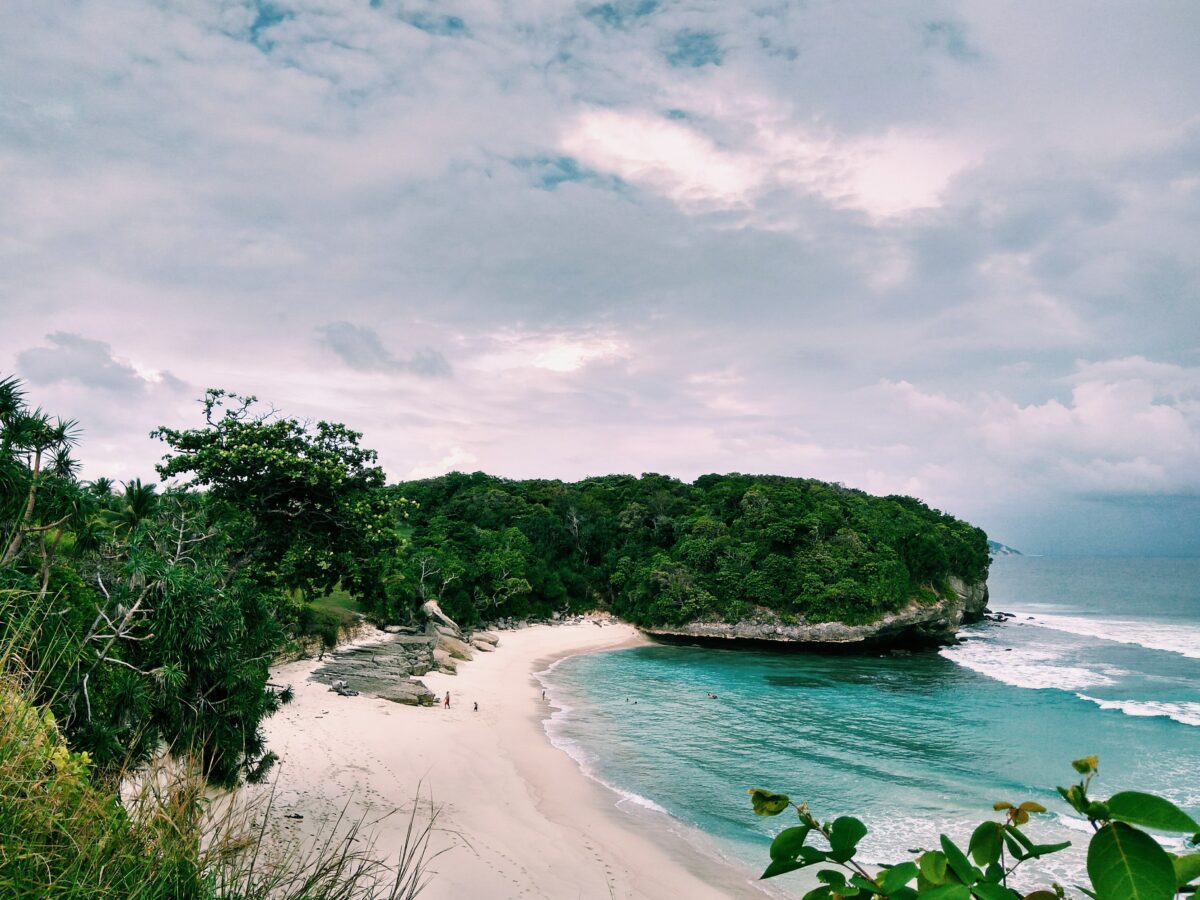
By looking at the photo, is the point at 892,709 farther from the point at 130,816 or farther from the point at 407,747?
the point at 130,816

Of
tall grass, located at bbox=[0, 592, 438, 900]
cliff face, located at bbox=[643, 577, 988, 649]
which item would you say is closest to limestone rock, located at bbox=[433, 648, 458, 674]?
cliff face, located at bbox=[643, 577, 988, 649]

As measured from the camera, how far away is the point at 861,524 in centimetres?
5216

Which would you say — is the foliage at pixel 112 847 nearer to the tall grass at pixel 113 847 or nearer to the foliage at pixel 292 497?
the tall grass at pixel 113 847

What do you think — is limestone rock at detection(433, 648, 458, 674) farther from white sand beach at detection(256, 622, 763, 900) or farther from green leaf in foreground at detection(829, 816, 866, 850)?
green leaf in foreground at detection(829, 816, 866, 850)

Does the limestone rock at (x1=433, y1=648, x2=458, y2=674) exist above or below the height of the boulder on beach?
below

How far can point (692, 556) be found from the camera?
168 feet

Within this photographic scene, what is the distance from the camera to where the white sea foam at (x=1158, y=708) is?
27.8 m

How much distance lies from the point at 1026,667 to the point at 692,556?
22.3m

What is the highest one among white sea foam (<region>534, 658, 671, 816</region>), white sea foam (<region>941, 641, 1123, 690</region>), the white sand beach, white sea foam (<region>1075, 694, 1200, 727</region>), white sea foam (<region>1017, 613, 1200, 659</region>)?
white sea foam (<region>1017, 613, 1200, 659</region>)

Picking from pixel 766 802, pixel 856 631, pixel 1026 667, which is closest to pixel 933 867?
pixel 766 802

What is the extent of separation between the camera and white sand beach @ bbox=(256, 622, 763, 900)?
42.8 ft

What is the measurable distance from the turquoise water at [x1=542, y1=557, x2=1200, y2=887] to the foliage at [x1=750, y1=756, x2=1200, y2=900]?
15793mm

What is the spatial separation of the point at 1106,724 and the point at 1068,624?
4186cm

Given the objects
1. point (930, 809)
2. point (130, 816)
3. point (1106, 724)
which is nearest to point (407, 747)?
point (930, 809)
